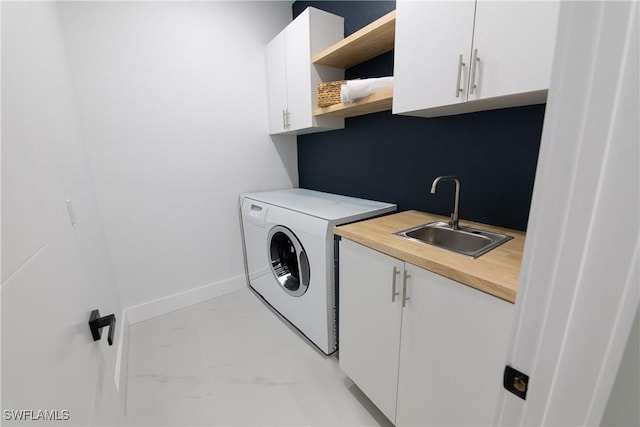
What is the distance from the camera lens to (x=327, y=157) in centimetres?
237

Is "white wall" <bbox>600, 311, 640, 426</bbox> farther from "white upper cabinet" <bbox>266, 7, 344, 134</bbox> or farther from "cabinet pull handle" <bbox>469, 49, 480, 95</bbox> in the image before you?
"white upper cabinet" <bbox>266, 7, 344, 134</bbox>

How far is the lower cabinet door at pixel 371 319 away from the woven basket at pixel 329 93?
968 mm

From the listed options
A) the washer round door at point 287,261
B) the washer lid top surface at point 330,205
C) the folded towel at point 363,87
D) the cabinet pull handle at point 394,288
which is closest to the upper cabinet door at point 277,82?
the washer lid top surface at point 330,205

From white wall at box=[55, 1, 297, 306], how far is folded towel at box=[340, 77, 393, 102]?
1.17 m

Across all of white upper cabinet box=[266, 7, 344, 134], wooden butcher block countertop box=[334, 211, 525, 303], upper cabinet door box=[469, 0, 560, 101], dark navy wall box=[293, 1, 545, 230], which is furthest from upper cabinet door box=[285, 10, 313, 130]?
upper cabinet door box=[469, 0, 560, 101]

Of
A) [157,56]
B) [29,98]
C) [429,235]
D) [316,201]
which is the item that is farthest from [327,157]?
[29,98]

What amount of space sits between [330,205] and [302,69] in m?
1.02

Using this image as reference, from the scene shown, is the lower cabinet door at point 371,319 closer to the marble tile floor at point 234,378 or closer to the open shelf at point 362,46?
the marble tile floor at point 234,378

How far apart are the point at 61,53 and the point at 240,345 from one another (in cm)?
206

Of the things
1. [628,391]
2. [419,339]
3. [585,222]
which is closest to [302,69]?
[419,339]

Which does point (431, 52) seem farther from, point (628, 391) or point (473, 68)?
point (628, 391)

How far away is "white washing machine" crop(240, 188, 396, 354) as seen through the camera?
1516mm

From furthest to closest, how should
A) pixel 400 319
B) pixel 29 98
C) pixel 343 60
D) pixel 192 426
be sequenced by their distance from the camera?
pixel 343 60 < pixel 192 426 < pixel 400 319 < pixel 29 98

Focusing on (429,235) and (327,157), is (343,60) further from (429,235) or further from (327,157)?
(429,235)
